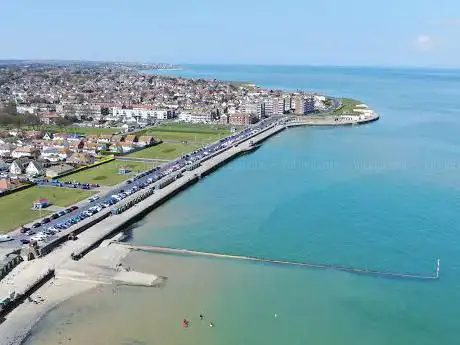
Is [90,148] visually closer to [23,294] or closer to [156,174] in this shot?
[156,174]

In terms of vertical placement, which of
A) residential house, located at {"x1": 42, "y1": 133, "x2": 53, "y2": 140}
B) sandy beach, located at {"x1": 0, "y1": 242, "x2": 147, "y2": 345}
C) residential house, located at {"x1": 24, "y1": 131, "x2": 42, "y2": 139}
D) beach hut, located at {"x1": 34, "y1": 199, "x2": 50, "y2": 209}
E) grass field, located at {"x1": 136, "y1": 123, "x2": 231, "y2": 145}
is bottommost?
grass field, located at {"x1": 136, "y1": 123, "x2": 231, "y2": 145}

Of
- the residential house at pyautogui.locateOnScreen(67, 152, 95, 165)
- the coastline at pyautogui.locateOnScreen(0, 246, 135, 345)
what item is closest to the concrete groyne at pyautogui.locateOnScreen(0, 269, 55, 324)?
the coastline at pyautogui.locateOnScreen(0, 246, 135, 345)

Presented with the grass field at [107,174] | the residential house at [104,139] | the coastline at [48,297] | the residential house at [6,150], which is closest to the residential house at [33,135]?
the residential house at [6,150]

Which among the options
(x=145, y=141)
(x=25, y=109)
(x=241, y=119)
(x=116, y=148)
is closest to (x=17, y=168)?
(x=116, y=148)

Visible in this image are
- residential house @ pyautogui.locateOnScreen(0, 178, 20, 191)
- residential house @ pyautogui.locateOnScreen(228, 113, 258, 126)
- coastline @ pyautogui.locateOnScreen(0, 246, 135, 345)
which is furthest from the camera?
residential house @ pyautogui.locateOnScreen(228, 113, 258, 126)

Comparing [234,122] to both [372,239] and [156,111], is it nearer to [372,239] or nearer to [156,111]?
[156,111]

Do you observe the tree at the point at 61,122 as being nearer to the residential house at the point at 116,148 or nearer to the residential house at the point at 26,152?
the residential house at the point at 116,148

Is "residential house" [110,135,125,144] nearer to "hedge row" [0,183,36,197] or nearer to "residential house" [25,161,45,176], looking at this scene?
"residential house" [25,161,45,176]

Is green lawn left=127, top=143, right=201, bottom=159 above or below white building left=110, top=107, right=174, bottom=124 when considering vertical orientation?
below
